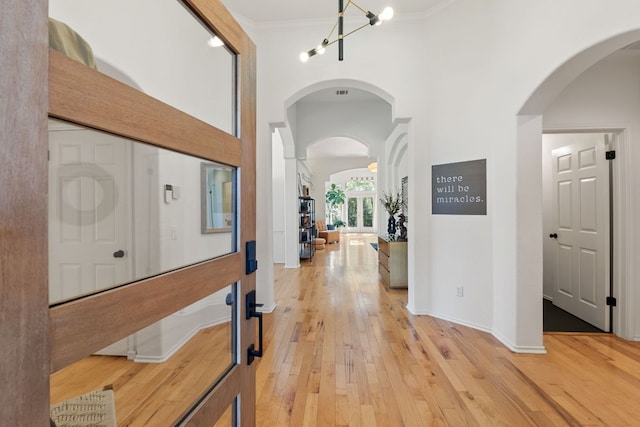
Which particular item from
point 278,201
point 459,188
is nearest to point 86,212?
point 459,188

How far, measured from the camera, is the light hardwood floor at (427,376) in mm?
1904

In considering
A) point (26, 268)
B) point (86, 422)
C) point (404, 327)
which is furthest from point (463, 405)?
point (26, 268)

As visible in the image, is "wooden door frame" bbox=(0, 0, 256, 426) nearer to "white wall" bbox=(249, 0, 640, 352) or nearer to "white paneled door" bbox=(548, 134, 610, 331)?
"white wall" bbox=(249, 0, 640, 352)

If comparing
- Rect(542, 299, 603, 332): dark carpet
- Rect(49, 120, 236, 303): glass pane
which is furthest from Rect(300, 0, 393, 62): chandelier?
Rect(542, 299, 603, 332): dark carpet

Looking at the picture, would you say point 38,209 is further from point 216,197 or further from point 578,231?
point 578,231

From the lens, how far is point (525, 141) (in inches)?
108

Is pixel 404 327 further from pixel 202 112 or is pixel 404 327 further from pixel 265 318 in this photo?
pixel 202 112

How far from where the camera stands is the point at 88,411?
68 cm

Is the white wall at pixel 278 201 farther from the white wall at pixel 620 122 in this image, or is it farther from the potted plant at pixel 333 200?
the potted plant at pixel 333 200

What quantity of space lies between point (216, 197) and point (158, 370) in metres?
0.62

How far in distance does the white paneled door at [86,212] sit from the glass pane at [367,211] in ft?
54.1

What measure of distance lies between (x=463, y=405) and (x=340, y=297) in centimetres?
250

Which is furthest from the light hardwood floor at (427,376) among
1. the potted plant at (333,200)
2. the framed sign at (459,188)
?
the potted plant at (333,200)

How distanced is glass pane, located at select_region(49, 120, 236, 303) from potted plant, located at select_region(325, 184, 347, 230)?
47.8 feet
